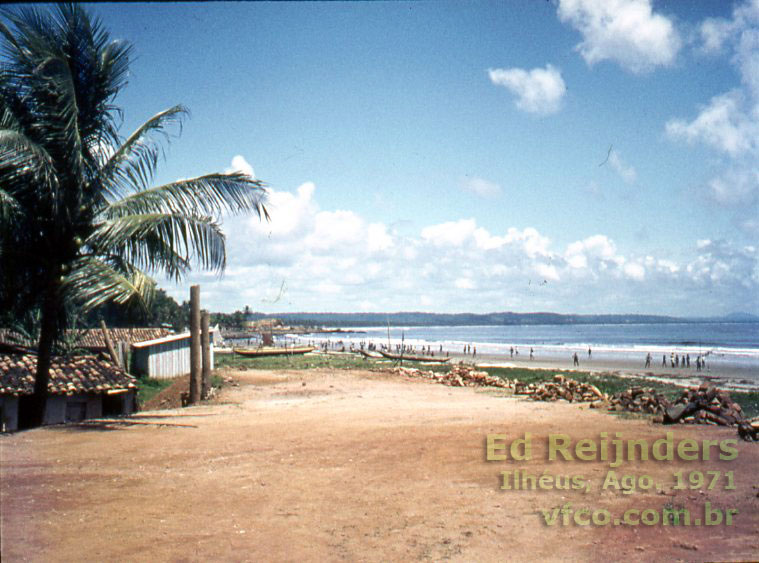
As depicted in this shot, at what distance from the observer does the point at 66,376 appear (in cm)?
1883

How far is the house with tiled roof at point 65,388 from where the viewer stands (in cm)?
1741

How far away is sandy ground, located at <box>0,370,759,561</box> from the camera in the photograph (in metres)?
5.66

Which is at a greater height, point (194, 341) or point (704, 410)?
point (194, 341)

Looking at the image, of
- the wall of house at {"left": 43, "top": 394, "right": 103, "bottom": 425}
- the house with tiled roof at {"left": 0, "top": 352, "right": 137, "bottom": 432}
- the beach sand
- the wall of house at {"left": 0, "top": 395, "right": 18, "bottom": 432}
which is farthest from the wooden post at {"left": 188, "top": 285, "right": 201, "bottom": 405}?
the beach sand

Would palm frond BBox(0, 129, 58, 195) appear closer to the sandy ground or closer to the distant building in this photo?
the sandy ground

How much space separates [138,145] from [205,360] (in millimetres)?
7927

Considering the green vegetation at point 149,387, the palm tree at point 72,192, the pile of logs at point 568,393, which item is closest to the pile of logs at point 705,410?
the pile of logs at point 568,393

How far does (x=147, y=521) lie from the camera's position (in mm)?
6172

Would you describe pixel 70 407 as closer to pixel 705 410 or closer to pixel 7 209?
pixel 7 209

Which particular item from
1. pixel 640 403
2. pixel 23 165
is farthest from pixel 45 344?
pixel 640 403

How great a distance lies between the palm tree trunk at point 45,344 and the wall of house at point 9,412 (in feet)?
20.6

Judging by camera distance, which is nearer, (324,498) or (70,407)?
(324,498)

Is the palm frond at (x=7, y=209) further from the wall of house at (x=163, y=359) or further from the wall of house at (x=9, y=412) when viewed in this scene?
the wall of house at (x=163, y=359)

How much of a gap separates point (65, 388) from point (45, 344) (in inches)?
290
